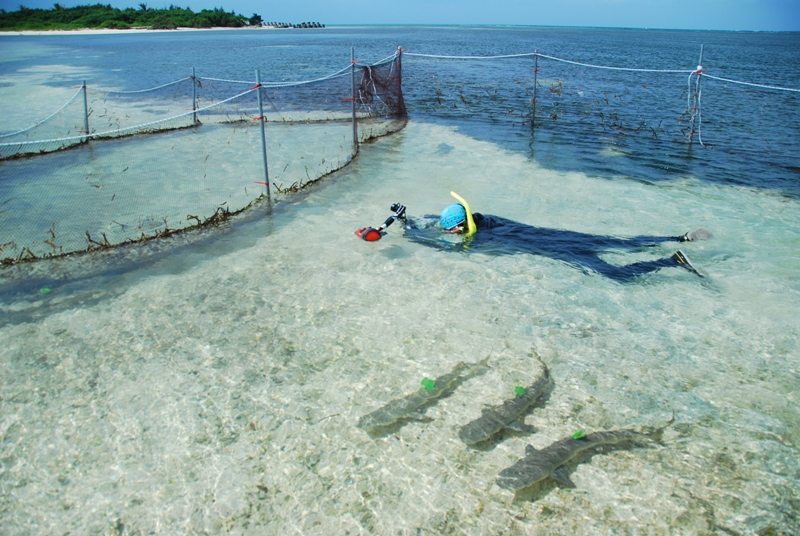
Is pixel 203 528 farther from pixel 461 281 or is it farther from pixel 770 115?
pixel 770 115

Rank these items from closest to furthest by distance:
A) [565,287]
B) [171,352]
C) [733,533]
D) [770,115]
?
[733,533] → [171,352] → [565,287] → [770,115]

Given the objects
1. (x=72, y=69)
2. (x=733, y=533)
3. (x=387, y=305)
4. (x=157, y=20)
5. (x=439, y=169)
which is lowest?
(x=733, y=533)

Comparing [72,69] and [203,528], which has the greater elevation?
[72,69]

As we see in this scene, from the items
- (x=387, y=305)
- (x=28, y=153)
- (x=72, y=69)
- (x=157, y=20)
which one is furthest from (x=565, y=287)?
(x=157, y=20)

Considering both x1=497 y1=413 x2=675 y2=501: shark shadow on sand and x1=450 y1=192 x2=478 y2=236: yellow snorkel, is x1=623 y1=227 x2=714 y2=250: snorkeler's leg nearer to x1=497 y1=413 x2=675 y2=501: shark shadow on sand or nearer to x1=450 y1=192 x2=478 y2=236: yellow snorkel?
x1=450 y1=192 x2=478 y2=236: yellow snorkel

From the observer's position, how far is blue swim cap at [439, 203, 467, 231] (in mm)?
8133

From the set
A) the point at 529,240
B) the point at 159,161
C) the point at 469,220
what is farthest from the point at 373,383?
the point at 159,161

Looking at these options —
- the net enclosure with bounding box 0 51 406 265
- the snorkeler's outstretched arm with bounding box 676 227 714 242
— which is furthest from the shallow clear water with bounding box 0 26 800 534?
the net enclosure with bounding box 0 51 406 265

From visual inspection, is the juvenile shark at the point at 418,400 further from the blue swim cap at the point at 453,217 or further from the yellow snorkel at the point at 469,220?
the blue swim cap at the point at 453,217

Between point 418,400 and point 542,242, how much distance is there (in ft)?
13.8

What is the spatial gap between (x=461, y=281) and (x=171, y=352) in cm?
339

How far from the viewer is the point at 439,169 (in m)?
11.9

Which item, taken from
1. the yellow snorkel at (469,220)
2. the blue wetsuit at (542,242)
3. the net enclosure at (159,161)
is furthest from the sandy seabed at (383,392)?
the net enclosure at (159,161)

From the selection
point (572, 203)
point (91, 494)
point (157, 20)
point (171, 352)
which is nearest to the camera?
point (91, 494)
